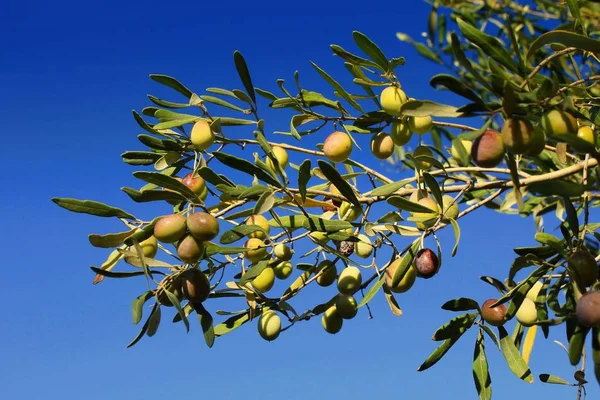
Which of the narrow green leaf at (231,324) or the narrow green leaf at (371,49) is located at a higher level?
the narrow green leaf at (371,49)

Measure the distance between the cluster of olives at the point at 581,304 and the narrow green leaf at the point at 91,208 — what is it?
1050mm

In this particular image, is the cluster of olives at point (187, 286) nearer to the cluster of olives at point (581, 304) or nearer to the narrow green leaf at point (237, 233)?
the narrow green leaf at point (237, 233)

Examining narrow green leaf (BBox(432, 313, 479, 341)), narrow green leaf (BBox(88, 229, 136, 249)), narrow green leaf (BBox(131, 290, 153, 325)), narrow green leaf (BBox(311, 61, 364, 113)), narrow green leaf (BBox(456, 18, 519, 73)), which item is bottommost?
narrow green leaf (BBox(432, 313, 479, 341))

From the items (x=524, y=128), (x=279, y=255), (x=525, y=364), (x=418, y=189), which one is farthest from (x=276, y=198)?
(x=525, y=364)

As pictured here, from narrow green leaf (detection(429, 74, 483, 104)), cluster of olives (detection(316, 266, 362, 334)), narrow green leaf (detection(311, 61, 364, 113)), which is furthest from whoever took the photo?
cluster of olives (detection(316, 266, 362, 334))

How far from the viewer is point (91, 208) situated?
1893 mm

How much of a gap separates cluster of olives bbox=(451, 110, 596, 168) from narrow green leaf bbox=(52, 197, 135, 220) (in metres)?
0.93

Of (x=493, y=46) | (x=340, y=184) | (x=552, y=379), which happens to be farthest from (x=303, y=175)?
(x=552, y=379)

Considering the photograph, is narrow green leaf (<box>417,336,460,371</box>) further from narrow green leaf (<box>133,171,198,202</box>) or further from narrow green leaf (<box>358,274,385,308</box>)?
narrow green leaf (<box>133,171,198,202</box>)

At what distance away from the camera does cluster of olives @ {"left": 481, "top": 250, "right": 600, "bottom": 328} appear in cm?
167

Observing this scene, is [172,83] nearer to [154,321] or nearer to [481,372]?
[154,321]

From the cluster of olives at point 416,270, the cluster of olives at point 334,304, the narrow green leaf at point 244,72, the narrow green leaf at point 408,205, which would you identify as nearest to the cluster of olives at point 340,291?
the cluster of olives at point 334,304

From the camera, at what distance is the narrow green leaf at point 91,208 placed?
6.14 feet

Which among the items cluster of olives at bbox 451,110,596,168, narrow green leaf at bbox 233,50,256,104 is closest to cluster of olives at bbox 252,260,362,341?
narrow green leaf at bbox 233,50,256,104
